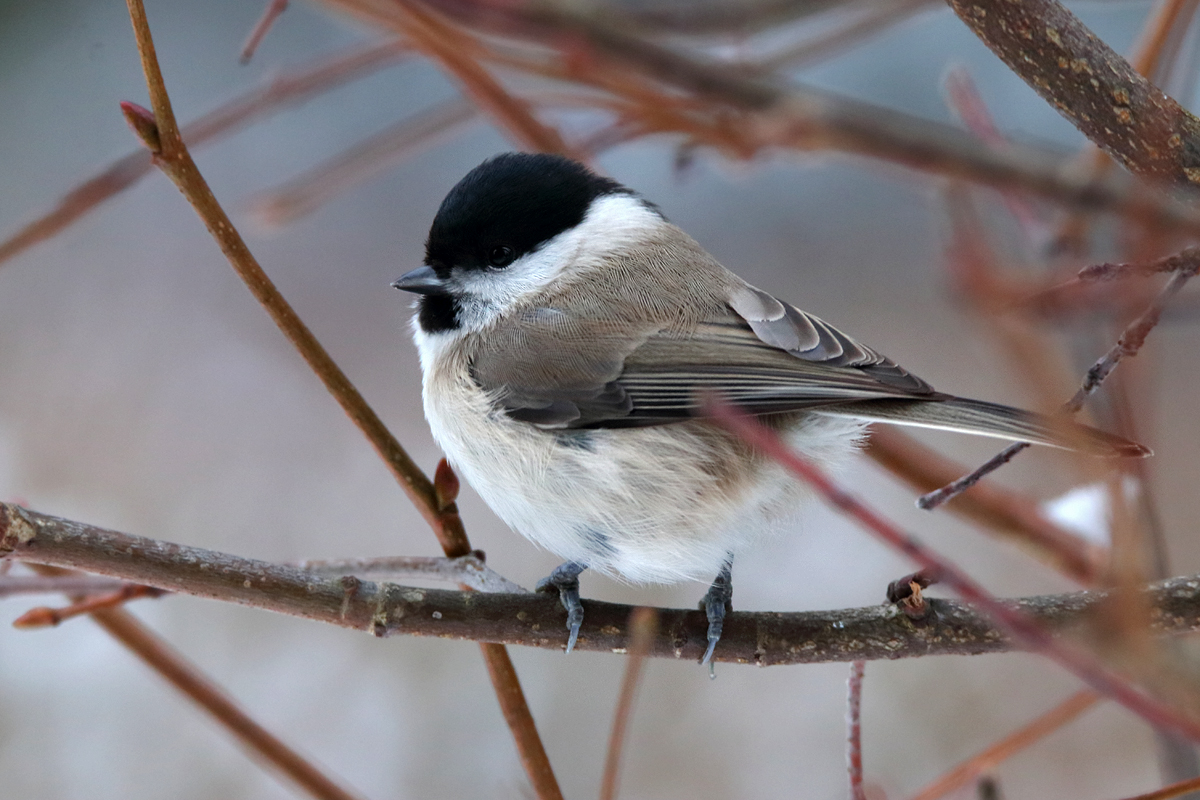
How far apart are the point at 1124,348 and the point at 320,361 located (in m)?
0.83

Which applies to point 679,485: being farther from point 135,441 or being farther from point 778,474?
point 135,441

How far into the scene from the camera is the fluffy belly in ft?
5.00

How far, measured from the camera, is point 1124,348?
2.68 ft

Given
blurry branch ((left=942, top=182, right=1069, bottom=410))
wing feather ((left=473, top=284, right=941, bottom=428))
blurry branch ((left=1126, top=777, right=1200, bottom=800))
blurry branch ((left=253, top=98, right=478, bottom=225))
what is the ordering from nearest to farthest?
blurry branch ((left=942, top=182, right=1069, bottom=410)), blurry branch ((left=1126, top=777, right=1200, bottom=800)), wing feather ((left=473, top=284, right=941, bottom=428)), blurry branch ((left=253, top=98, right=478, bottom=225))

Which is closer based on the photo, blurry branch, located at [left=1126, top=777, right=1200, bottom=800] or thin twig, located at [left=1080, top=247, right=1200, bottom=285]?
thin twig, located at [left=1080, top=247, right=1200, bottom=285]

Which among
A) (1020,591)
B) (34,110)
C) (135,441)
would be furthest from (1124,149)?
(34,110)

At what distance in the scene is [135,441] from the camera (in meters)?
3.56

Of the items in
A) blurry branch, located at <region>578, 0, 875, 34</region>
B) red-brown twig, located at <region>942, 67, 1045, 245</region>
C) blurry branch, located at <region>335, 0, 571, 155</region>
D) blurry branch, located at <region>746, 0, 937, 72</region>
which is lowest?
blurry branch, located at <region>335, 0, 571, 155</region>

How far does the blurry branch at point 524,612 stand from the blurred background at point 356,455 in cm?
119

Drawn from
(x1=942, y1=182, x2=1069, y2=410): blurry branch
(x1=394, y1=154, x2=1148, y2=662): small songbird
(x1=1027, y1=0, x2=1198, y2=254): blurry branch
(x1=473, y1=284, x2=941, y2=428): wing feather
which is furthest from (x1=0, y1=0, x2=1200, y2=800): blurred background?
(x1=942, y1=182, x2=1069, y2=410): blurry branch

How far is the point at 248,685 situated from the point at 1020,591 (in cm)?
238

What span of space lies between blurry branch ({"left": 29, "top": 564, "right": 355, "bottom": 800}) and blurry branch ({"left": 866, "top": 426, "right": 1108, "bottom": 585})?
808 mm

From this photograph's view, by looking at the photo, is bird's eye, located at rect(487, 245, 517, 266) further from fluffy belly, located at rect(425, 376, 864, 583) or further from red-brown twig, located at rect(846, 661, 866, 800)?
red-brown twig, located at rect(846, 661, 866, 800)

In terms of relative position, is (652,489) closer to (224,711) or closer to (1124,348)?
(224,711)
